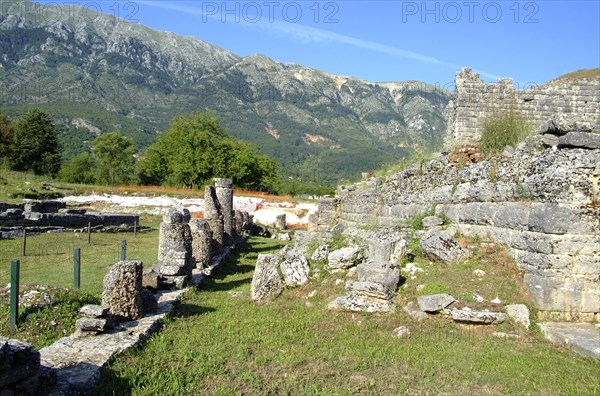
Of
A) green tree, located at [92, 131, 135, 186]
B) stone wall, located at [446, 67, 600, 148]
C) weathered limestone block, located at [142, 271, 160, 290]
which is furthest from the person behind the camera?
green tree, located at [92, 131, 135, 186]

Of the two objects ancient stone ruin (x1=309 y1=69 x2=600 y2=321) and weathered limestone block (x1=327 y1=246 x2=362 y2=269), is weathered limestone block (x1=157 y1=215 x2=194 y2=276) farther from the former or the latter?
ancient stone ruin (x1=309 y1=69 x2=600 y2=321)

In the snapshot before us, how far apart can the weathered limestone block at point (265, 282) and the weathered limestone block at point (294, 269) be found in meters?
0.22

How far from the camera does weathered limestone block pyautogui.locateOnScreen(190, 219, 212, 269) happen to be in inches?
566

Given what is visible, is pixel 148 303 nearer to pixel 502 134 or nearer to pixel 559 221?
pixel 559 221

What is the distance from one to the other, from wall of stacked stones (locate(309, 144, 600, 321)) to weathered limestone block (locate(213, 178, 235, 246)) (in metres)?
12.7

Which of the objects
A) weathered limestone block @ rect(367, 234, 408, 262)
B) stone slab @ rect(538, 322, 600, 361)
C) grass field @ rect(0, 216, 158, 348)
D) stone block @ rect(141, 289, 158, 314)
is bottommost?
grass field @ rect(0, 216, 158, 348)

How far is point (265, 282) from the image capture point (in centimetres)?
1006

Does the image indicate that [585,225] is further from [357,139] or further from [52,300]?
[357,139]

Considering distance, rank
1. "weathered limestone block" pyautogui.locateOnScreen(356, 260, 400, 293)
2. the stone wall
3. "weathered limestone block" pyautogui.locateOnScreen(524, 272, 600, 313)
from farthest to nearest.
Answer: the stone wall, "weathered limestone block" pyautogui.locateOnScreen(356, 260, 400, 293), "weathered limestone block" pyautogui.locateOnScreen(524, 272, 600, 313)

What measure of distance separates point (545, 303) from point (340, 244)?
5.35 meters

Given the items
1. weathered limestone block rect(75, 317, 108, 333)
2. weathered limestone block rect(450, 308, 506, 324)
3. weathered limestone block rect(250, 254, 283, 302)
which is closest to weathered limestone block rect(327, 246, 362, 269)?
weathered limestone block rect(250, 254, 283, 302)

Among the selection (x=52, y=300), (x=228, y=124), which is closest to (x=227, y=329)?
(x=52, y=300)

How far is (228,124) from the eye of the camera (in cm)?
17675

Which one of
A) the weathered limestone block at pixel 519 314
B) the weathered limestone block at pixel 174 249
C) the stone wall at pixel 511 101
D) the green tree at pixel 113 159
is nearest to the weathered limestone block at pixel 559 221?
the weathered limestone block at pixel 519 314
